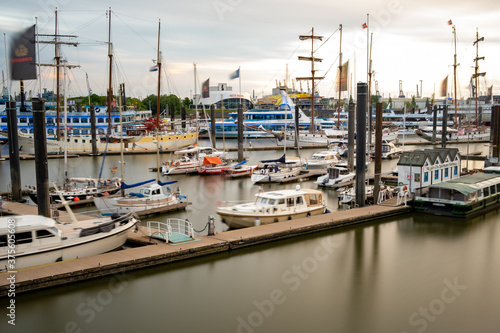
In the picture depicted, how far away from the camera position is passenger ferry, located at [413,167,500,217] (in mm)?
26266

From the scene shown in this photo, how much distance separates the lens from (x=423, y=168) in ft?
93.4

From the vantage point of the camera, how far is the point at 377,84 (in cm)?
16012

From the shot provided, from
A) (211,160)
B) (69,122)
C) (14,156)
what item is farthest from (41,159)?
(69,122)

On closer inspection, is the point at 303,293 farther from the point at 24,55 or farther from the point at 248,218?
the point at 24,55

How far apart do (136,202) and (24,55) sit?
34.9 ft

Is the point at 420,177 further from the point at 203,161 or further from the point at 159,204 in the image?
the point at 203,161

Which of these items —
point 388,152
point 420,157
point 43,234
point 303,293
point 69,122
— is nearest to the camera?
point 303,293

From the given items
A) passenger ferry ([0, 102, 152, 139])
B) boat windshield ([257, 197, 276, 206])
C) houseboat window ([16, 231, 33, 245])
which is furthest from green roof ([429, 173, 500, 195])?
passenger ferry ([0, 102, 152, 139])

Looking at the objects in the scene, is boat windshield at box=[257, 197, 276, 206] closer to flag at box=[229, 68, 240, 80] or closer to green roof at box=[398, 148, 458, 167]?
green roof at box=[398, 148, 458, 167]

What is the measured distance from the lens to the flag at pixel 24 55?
26656 millimetres

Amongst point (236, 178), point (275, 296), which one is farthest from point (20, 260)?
point (236, 178)

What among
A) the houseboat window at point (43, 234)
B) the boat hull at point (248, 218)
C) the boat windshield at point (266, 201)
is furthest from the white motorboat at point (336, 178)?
the houseboat window at point (43, 234)

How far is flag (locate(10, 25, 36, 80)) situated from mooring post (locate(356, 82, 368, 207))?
18.6 metres

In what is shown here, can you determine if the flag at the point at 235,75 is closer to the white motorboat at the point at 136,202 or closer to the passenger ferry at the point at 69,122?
the passenger ferry at the point at 69,122
